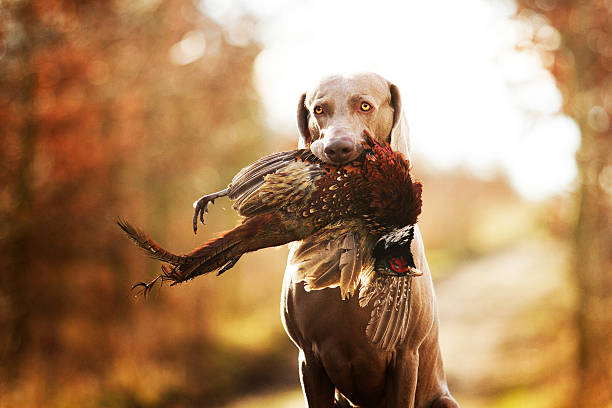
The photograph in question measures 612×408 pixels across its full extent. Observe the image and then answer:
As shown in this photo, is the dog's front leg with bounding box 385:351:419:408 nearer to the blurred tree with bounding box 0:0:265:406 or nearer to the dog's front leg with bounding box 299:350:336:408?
the dog's front leg with bounding box 299:350:336:408

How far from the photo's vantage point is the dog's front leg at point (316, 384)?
238 centimetres

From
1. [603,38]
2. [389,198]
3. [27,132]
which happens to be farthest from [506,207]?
[389,198]

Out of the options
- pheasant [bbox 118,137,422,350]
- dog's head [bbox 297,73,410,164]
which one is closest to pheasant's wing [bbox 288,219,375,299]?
pheasant [bbox 118,137,422,350]

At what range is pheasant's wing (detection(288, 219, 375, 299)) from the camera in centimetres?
197

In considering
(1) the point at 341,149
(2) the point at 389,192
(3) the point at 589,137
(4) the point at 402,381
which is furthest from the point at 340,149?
(3) the point at 589,137

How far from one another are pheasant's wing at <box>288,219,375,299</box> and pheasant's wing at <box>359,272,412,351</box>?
9 centimetres

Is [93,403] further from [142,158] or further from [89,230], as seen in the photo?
[142,158]

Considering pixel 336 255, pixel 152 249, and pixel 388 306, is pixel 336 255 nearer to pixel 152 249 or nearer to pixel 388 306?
pixel 388 306

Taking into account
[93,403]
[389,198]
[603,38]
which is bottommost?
[93,403]

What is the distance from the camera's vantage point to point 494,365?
33.6ft

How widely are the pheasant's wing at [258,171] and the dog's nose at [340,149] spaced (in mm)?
111

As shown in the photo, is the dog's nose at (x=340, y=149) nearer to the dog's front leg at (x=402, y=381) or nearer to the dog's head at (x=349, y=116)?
the dog's head at (x=349, y=116)

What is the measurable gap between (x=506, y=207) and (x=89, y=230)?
1708 centimetres

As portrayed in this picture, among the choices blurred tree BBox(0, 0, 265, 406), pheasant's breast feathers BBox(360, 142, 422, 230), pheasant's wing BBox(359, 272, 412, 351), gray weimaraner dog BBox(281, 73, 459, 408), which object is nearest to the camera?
pheasant's breast feathers BBox(360, 142, 422, 230)
